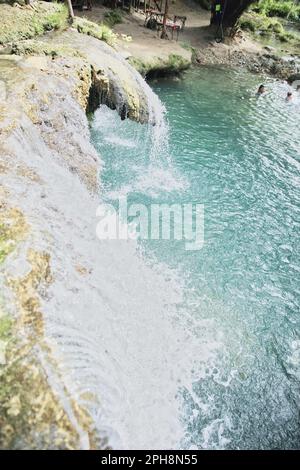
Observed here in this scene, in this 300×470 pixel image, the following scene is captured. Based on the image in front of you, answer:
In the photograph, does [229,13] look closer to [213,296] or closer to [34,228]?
[213,296]

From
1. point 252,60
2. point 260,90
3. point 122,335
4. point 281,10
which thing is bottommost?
point 122,335

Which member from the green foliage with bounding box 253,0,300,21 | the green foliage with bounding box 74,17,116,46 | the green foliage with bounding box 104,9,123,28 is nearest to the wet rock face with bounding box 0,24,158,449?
the green foliage with bounding box 74,17,116,46

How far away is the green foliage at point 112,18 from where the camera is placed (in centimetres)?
2253

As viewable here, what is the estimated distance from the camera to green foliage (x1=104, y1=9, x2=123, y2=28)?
22531 millimetres

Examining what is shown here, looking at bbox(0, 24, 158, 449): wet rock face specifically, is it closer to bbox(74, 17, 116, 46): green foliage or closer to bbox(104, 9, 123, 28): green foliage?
bbox(74, 17, 116, 46): green foliage

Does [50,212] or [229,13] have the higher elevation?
[229,13]

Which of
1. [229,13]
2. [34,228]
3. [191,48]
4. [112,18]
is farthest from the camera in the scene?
[229,13]

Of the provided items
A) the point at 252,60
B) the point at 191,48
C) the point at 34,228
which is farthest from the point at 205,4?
the point at 34,228

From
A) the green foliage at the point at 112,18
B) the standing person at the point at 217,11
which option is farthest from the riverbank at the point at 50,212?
the standing person at the point at 217,11

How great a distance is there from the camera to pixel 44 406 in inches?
129

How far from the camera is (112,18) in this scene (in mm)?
22891

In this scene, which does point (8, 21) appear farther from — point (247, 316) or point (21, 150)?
point (247, 316)

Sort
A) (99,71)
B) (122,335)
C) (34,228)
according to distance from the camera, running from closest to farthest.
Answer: (34,228)
(122,335)
(99,71)

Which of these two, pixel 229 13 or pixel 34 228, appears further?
pixel 229 13
